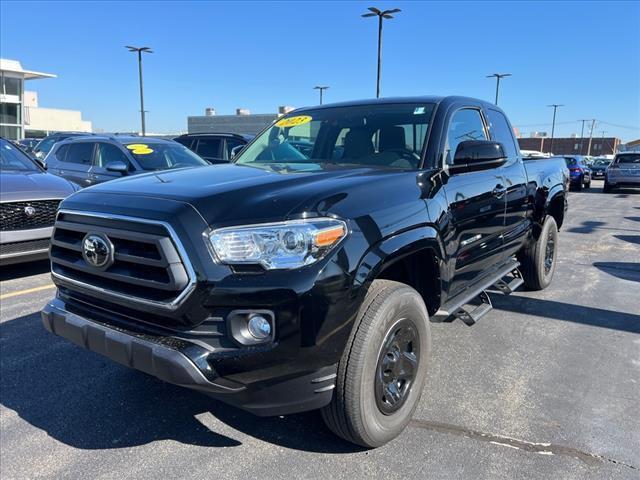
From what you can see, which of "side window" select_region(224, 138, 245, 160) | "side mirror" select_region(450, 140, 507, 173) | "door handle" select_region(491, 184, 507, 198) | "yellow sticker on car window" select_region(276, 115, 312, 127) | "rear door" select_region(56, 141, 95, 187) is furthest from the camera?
"side window" select_region(224, 138, 245, 160)

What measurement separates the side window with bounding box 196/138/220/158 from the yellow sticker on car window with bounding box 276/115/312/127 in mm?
8935

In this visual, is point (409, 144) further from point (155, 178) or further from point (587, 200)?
point (587, 200)

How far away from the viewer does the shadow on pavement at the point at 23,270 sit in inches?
248

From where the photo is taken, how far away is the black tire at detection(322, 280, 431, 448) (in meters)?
2.42

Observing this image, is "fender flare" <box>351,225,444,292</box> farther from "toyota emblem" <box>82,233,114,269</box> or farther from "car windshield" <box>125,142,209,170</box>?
"car windshield" <box>125,142,209,170</box>

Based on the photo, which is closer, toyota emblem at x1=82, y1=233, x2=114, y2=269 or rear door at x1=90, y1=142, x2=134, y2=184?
toyota emblem at x1=82, y1=233, x2=114, y2=269

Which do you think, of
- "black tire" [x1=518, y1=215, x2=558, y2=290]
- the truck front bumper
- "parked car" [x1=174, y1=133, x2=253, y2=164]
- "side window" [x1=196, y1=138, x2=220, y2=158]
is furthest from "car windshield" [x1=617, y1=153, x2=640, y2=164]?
the truck front bumper

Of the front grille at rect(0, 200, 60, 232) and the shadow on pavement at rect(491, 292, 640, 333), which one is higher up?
the front grille at rect(0, 200, 60, 232)

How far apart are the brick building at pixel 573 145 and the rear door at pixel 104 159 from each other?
79528 mm

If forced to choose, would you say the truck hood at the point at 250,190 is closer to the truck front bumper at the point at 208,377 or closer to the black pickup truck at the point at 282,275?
the black pickup truck at the point at 282,275

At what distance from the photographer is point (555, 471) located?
8.42 ft

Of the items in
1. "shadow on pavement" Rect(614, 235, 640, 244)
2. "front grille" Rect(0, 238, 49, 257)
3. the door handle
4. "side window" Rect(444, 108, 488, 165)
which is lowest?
"shadow on pavement" Rect(614, 235, 640, 244)

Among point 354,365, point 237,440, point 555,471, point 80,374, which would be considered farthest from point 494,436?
point 80,374

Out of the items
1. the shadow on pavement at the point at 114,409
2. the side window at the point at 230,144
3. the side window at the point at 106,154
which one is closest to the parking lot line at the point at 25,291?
the shadow on pavement at the point at 114,409
